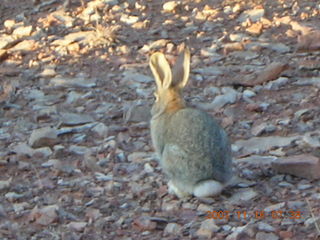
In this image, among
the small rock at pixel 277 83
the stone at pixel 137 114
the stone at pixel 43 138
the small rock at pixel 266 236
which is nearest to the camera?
the small rock at pixel 266 236

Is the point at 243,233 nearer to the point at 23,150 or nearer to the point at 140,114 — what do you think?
the point at 23,150

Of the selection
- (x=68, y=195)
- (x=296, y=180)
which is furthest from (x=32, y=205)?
(x=296, y=180)

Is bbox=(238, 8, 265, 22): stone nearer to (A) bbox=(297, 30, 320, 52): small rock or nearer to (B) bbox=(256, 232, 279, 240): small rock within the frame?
(A) bbox=(297, 30, 320, 52): small rock

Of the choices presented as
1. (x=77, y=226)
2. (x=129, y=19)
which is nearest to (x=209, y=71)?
(x=129, y=19)

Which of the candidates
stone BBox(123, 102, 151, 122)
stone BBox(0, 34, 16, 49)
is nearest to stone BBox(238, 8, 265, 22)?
stone BBox(123, 102, 151, 122)

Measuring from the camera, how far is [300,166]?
6.17 meters

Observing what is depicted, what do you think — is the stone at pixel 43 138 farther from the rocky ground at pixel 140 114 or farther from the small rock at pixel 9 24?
the small rock at pixel 9 24

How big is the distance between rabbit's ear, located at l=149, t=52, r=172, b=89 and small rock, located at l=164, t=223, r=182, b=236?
1.29m

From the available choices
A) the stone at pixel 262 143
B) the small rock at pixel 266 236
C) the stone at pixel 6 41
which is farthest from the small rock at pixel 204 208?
the stone at pixel 6 41

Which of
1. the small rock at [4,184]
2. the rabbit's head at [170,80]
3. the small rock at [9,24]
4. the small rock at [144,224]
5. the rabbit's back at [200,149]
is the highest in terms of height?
the rabbit's head at [170,80]

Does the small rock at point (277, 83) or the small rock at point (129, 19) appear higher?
the small rock at point (129, 19)

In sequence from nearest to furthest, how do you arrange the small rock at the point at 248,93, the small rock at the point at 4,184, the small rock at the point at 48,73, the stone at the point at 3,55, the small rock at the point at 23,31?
the small rock at the point at 4,184, the small rock at the point at 248,93, the small rock at the point at 48,73, the stone at the point at 3,55, the small rock at the point at 23,31
